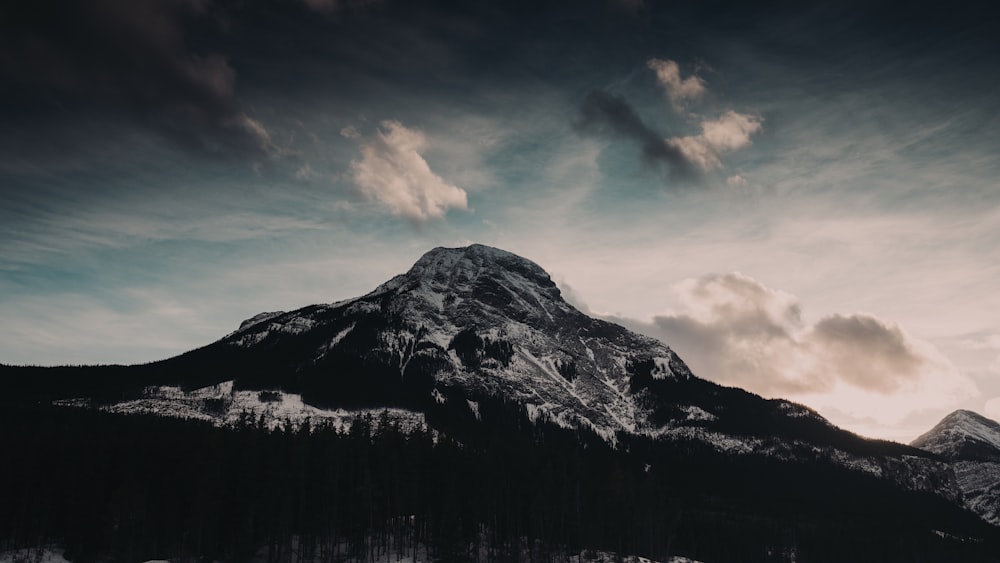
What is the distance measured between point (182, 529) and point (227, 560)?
8038mm

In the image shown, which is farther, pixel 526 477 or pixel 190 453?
pixel 526 477

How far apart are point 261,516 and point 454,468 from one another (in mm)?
35244

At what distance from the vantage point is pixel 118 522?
9894 centimetres

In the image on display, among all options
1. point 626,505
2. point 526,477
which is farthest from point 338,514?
point 626,505

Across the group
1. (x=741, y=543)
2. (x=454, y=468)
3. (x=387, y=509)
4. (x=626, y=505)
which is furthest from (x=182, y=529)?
(x=741, y=543)

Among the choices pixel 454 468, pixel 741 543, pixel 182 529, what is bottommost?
pixel 741 543

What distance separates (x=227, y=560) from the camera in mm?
100750

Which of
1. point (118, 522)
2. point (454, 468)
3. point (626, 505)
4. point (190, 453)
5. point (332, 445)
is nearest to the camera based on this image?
point (118, 522)

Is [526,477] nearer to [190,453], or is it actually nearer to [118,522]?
[190,453]

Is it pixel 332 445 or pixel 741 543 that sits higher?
pixel 332 445

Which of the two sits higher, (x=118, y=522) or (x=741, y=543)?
(x=118, y=522)

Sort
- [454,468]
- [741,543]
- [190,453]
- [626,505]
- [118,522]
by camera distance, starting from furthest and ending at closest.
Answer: [741,543]
[626,505]
[454,468]
[190,453]
[118,522]

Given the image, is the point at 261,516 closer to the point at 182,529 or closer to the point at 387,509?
the point at 182,529

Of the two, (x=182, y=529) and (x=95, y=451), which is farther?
(x=95, y=451)
